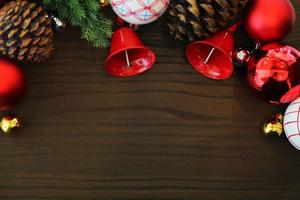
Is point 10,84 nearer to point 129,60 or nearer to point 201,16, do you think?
point 129,60

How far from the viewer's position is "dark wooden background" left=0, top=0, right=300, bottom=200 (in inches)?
27.3

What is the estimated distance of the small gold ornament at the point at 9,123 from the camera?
67 cm

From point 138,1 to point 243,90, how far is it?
0.74ft

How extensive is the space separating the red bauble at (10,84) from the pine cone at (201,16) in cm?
24

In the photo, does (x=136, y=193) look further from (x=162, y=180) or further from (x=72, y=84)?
(x=72, y=84)

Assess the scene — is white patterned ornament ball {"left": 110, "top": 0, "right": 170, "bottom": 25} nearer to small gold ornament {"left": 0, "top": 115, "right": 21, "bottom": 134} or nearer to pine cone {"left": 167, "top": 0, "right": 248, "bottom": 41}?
pine cone {"left": 167, "top": 0, "right": 248, "bottom": 41}

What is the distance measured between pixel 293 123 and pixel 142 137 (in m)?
0.23

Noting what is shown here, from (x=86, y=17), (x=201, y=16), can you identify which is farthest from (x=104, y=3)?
(x=201, y=16)

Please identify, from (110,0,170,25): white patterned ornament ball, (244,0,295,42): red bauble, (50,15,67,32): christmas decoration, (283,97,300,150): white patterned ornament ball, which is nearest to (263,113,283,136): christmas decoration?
(283,97,300,150): white patterned ornament ball

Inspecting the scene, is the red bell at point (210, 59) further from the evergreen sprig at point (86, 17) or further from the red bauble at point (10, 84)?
the red bauble at point (10, 84)

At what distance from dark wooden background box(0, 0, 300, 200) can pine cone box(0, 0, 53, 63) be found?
0.06m

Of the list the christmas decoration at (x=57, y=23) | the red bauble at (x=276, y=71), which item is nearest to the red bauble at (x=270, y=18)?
the red bauble at (x=276, y=71)

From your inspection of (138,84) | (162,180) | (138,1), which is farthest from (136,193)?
(138,1)

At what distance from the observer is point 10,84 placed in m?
0.65
